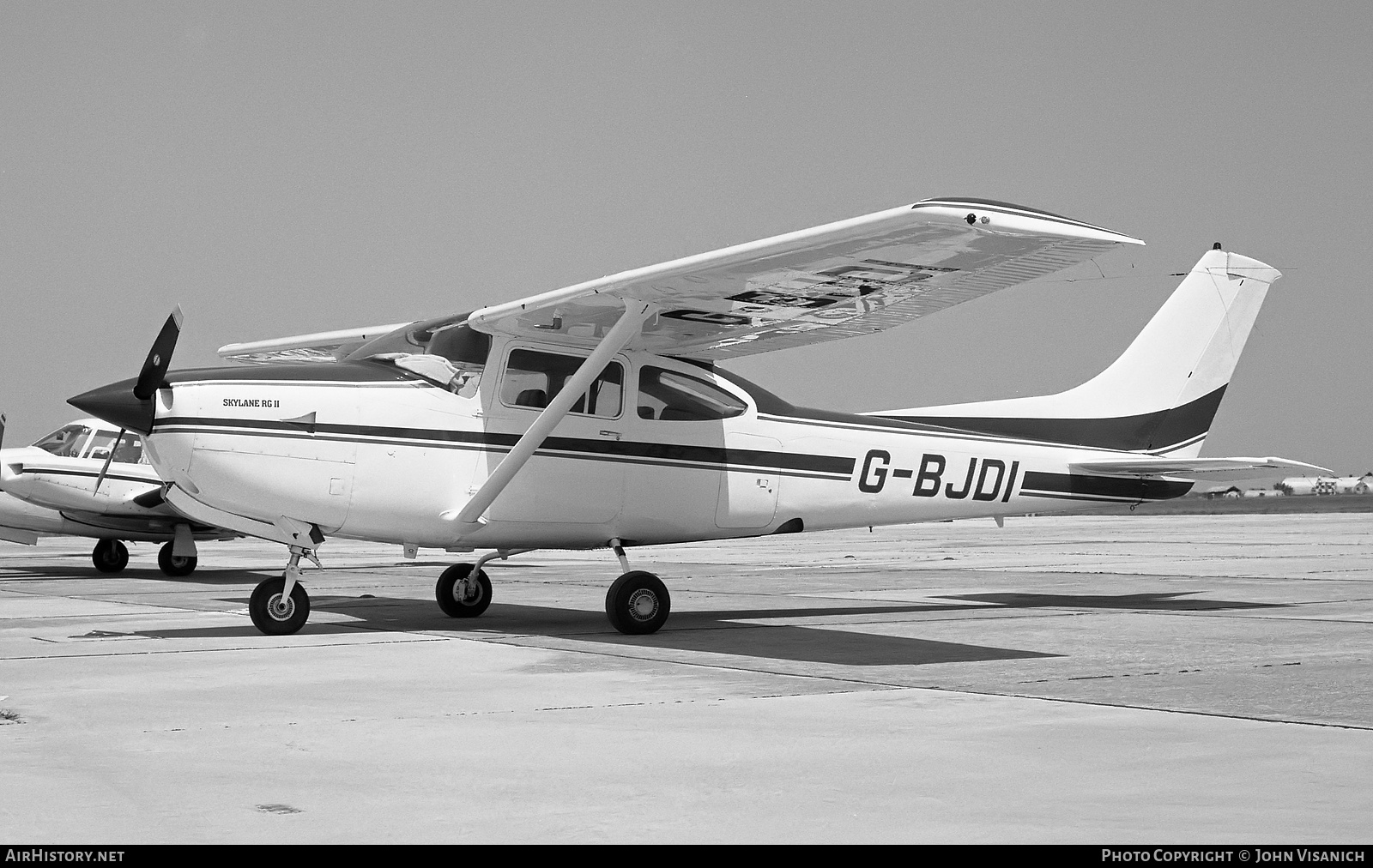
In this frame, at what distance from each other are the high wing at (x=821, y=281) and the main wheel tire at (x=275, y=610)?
2493 millimetres

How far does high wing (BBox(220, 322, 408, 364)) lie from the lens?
13578mm

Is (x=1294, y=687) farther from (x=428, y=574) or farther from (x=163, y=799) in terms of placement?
(x=428, y=574)

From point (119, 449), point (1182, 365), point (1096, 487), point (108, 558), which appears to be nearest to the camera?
point (1096, 487)

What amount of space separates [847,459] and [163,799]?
8043mm

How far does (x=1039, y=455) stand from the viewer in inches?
504

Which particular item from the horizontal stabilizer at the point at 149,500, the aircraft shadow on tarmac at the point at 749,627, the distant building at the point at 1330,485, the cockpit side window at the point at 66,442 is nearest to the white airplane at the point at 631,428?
the aircraft shadow on tarmac at the point at 749,627

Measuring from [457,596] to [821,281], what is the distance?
15.1 feet

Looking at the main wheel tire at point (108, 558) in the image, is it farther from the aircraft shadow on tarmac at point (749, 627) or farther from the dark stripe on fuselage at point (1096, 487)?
the dark stripe on fuselage at point (1096, 487)

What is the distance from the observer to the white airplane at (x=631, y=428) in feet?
29.7

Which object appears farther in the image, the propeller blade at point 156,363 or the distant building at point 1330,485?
the distant building at point 1330,485

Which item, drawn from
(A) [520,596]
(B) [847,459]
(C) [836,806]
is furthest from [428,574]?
(C) [836,806]

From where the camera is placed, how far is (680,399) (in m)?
11.1

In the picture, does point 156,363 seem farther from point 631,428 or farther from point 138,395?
point 631,428

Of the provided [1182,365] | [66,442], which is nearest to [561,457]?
[1182,365]
